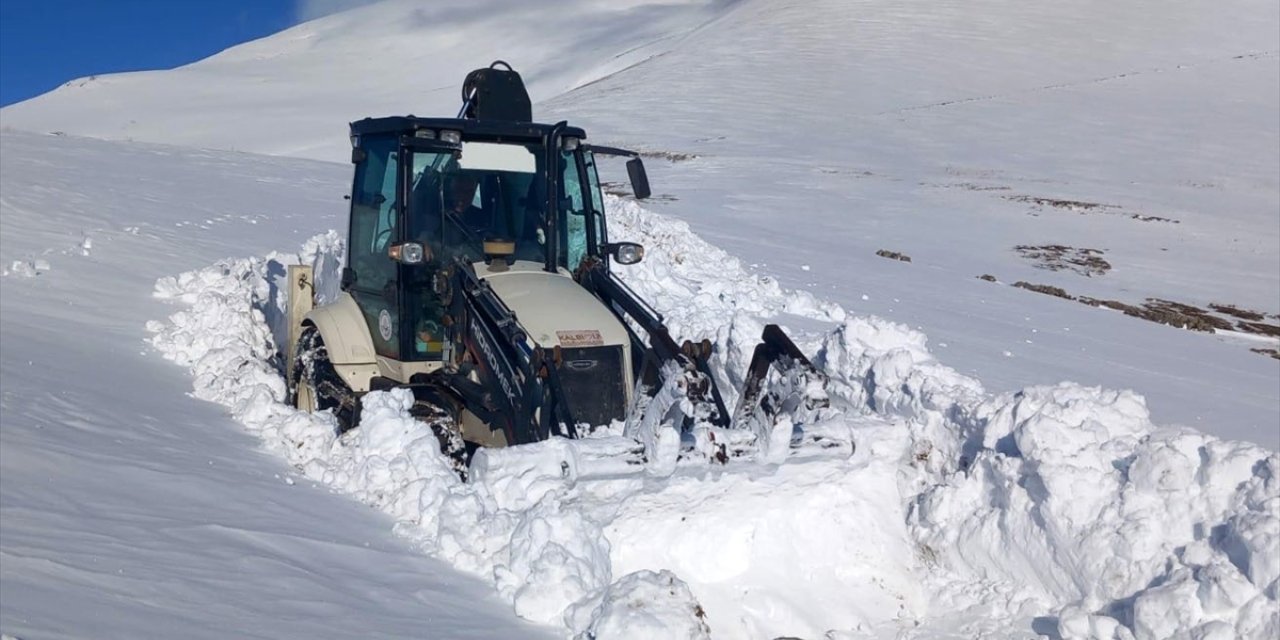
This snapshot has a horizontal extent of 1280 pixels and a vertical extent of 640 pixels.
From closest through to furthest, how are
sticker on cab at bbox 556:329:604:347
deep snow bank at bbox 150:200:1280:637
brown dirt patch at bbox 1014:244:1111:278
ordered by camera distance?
deep snow bank at bbox 150:200:1280:637 → sticker on cab at bbox 556:329:604:347 → brown dirt patch at bbox 1014:244:1111:278

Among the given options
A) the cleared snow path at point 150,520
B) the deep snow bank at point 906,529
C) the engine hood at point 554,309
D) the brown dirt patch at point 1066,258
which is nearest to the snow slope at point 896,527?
the deep snow bank at point 906,529

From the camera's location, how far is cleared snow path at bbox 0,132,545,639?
3771mm

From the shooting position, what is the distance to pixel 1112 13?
5847cm

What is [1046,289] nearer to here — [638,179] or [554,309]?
[638,179]

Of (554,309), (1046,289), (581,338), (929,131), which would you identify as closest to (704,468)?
(581,338)

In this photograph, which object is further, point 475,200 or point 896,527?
A: point 475,200

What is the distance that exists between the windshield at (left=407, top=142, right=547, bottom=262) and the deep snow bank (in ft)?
4.18

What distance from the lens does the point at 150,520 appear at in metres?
4.58

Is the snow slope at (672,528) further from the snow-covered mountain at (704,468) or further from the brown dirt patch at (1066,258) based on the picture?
the brown dirt patch at (1066,258)

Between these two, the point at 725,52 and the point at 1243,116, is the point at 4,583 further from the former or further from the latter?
the point at 725,52

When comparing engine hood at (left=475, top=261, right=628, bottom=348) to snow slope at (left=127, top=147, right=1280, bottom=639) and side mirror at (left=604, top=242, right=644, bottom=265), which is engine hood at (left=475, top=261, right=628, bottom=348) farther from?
snow slope at (left=127, top=147, right=1280, bottom=639)

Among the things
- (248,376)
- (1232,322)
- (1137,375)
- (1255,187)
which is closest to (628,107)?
(1255,187)

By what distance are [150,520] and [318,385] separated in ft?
8.55

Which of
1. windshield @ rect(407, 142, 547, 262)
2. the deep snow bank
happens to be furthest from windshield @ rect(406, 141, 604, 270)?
the deep snow bank
